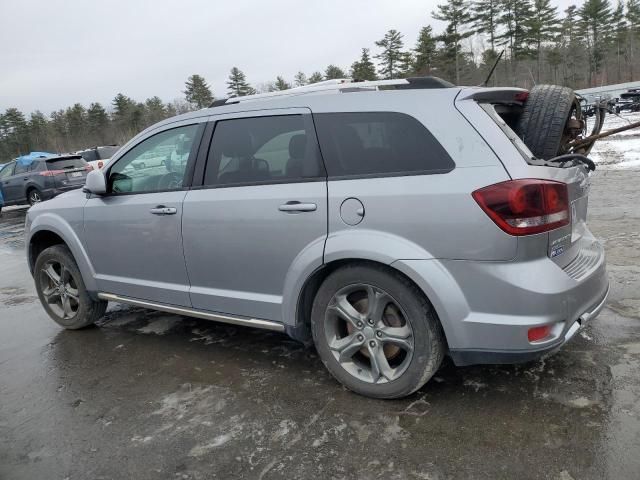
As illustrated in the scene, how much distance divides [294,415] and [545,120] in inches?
91.9

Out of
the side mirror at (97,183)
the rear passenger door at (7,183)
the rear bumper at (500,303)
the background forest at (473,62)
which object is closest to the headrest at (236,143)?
the side mirror at (97,183)

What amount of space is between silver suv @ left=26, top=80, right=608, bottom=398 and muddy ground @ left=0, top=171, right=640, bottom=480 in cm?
32

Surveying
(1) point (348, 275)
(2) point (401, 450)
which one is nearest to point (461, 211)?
(1) point (348, 275)

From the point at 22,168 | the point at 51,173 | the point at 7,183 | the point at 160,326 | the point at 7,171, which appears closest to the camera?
the point at 160,326

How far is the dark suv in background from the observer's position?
50.6 feet

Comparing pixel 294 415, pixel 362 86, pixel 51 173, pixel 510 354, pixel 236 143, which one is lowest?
pixel 294 415

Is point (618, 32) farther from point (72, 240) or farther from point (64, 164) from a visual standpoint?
point (72, 240)

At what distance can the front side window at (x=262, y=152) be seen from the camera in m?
3.16

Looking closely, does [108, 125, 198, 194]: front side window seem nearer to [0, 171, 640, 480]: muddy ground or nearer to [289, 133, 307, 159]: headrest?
[289, 133, 307, 159]: headrest

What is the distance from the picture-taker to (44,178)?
15461 millimetres

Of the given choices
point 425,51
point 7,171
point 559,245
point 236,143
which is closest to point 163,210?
point 236,143

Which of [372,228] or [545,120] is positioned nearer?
[372,228]

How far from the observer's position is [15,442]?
9.75ft

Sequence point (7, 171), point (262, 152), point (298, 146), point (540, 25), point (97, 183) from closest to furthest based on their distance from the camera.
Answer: point (298, 146)
point (262, 152)
point (97, 183)
point (7, 171)
point (540, 25)
